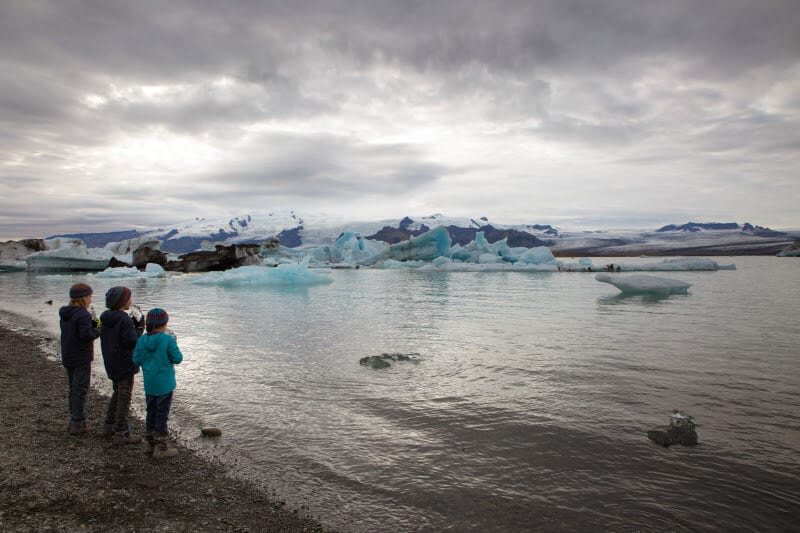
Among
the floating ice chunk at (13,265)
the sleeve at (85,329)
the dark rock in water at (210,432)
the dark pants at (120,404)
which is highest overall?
the sleeve at (85,329)

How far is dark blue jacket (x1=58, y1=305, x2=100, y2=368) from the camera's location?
15.4ft

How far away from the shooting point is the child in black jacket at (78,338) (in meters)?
4.70

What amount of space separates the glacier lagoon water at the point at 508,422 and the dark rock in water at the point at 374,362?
161mm

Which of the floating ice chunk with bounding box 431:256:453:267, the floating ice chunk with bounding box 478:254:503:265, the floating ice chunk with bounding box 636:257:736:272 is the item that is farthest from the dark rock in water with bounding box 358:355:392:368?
the floating ice chunk with bounding box 636:257:736:272

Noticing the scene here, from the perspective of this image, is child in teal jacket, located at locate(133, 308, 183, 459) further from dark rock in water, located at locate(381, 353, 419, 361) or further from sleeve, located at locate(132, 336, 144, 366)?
dark rock in water, located at locate(381, 353, 419, 361)

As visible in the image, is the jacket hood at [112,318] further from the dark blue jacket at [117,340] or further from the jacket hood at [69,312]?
the jacket hood at [69,312]

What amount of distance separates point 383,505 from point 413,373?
4.18m

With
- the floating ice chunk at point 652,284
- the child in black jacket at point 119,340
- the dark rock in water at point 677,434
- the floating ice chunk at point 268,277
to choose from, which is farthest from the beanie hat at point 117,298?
the floating ice chunk at point 268,277

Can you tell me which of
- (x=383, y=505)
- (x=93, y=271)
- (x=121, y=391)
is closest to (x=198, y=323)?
(x=121, y=391)

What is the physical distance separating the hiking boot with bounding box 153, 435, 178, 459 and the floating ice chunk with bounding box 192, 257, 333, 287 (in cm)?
2564

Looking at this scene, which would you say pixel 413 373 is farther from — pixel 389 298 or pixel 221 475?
pixel 389 298

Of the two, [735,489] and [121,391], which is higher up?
[121,391]

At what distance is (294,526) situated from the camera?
139 inches

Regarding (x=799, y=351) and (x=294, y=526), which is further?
(x=799, y=351)
